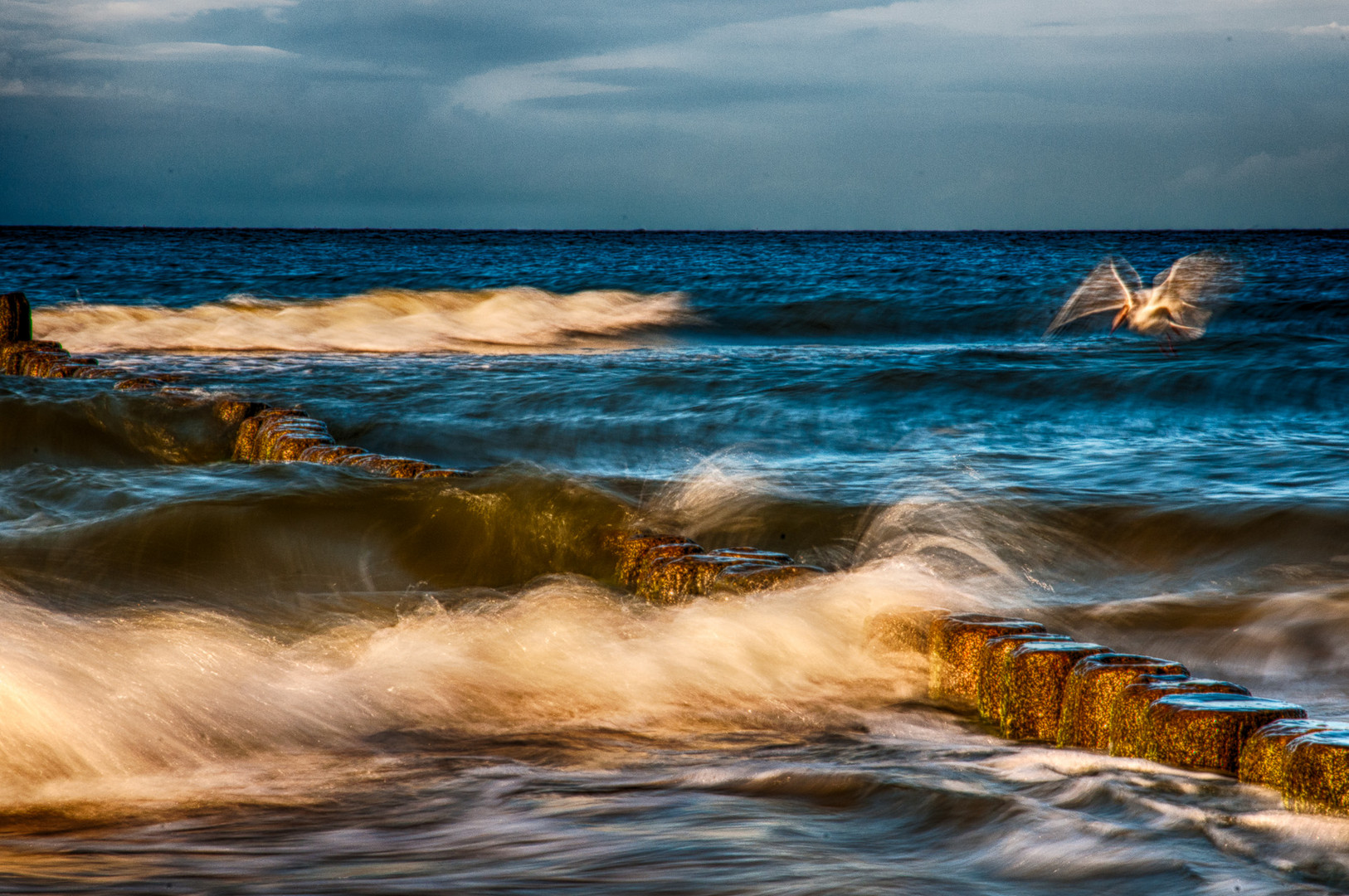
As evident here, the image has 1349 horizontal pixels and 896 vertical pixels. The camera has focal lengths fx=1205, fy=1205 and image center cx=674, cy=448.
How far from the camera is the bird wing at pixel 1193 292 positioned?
864 inches

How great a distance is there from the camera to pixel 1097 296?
95.9ft

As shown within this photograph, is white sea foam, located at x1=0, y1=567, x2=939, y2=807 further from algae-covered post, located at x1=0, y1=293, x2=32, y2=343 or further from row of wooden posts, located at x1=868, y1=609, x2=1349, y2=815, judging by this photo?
algae-covered post, located at x1=0, y1=293, x2=32, y2=343

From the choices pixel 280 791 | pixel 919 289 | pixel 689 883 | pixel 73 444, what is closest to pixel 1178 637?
pixel 689 883

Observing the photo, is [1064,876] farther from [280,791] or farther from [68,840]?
[68,840]

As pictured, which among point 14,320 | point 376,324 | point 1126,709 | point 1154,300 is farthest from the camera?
point 1154,300

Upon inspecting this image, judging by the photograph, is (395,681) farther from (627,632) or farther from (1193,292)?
(1193,292)

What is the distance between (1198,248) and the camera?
73.2 meters

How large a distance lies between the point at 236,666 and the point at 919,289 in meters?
26.3

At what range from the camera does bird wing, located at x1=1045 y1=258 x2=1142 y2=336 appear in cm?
2330

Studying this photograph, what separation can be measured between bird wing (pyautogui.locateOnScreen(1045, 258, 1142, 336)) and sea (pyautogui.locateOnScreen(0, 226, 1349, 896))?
9684 millimetres

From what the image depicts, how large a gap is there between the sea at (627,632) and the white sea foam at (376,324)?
18.3ft

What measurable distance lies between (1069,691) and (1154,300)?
77.6 ft

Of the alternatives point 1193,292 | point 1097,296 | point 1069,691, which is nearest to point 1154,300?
point 1097,296

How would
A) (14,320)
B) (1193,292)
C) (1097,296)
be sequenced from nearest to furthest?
(14,320) < (1097,296) < (1193,292)
